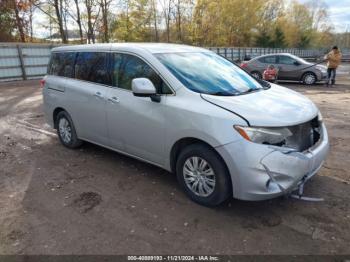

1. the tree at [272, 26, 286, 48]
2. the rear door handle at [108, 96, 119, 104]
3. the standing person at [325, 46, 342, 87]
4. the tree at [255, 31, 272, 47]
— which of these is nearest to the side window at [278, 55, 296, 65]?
the standing person at [325, 46, 342, 87]

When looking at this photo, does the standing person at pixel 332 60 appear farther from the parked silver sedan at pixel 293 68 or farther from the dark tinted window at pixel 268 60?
the dark tinted window at pixel 268 60

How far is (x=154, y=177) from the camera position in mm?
4781

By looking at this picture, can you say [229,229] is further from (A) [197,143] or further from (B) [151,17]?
(B) [151,17]

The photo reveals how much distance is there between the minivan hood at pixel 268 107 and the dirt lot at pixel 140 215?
1.02 meters

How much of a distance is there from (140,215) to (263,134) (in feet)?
5.17

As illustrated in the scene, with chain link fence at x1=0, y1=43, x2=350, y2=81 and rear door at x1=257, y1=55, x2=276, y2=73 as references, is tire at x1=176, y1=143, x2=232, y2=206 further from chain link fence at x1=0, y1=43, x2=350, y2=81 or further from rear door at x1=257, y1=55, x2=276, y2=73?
chain link fence at x1=0, y1=43, x2=350, y2=81

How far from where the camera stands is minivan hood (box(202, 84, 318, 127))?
3.50m

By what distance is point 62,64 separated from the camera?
235 inches

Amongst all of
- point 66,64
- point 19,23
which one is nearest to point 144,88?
point 66,64

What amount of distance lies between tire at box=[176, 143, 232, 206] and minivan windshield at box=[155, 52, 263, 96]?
725 mm

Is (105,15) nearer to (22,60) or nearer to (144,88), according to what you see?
(22,60)

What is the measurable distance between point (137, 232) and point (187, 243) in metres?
0.53

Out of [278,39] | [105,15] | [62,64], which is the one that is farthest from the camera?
[278,39]

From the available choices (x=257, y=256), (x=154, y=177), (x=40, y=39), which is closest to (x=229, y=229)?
(x=257, y=256)
